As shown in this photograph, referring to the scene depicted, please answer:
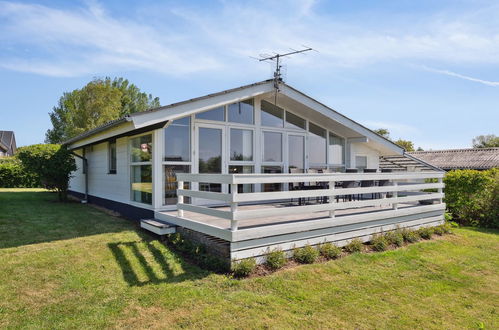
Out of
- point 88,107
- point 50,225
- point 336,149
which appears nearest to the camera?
point 50,225

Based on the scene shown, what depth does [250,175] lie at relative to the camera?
5.61 meters

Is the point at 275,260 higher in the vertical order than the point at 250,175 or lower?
lower

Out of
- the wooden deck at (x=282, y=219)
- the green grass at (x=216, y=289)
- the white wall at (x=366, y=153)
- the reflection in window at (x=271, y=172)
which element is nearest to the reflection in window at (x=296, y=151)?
the reflection in window at (x=271, y=172)

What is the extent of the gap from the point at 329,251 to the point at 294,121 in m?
5.50

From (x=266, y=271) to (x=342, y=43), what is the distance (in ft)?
27.4

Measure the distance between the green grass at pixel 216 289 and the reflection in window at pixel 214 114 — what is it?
3.47 metres

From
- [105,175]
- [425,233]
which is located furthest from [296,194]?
[105,175]

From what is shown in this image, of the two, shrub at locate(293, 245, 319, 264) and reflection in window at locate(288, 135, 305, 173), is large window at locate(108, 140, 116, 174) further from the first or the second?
shrub at locate(293, 245, 319, 264)

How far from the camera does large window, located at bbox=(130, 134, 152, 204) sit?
8312mm

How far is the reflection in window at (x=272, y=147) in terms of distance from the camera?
10.2 metres

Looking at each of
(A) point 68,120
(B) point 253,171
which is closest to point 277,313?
(B) point 253,171

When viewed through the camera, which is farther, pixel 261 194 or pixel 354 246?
pixel 354 246

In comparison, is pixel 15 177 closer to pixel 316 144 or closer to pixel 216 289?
pixel 316 144

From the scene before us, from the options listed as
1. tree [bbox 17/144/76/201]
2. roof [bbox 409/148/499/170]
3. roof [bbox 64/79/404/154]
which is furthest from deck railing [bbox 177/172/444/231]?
roof [bbox 409/148/499/170]
